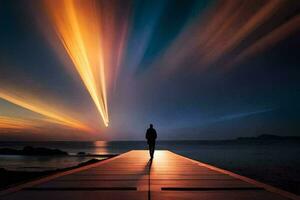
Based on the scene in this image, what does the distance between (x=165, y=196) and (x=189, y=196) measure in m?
0.42

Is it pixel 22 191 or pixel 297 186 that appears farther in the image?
pixel 297 186

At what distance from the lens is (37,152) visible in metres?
92.4

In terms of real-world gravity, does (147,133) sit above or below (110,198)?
above

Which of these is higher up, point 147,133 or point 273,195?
point 147,133

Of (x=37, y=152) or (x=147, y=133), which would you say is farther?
(x=37, y=152)

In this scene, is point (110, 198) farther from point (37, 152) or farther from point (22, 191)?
point (37, 152)

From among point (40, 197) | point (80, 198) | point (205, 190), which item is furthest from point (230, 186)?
point (40, 197)

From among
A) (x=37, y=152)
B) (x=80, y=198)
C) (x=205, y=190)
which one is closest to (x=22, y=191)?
(x=80, y=198)

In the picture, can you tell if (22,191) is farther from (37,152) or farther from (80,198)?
(37,152)

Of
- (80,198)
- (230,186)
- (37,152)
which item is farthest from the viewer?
(37,152)

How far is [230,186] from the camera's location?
6676 mm

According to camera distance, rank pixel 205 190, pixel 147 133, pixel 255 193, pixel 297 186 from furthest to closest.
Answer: pixel 297 186, pixel 147 133, pixel 205 190, pixel 255 193

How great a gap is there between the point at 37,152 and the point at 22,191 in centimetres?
9275

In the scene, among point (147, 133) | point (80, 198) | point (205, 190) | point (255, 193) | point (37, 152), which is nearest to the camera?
point (80, 198)
